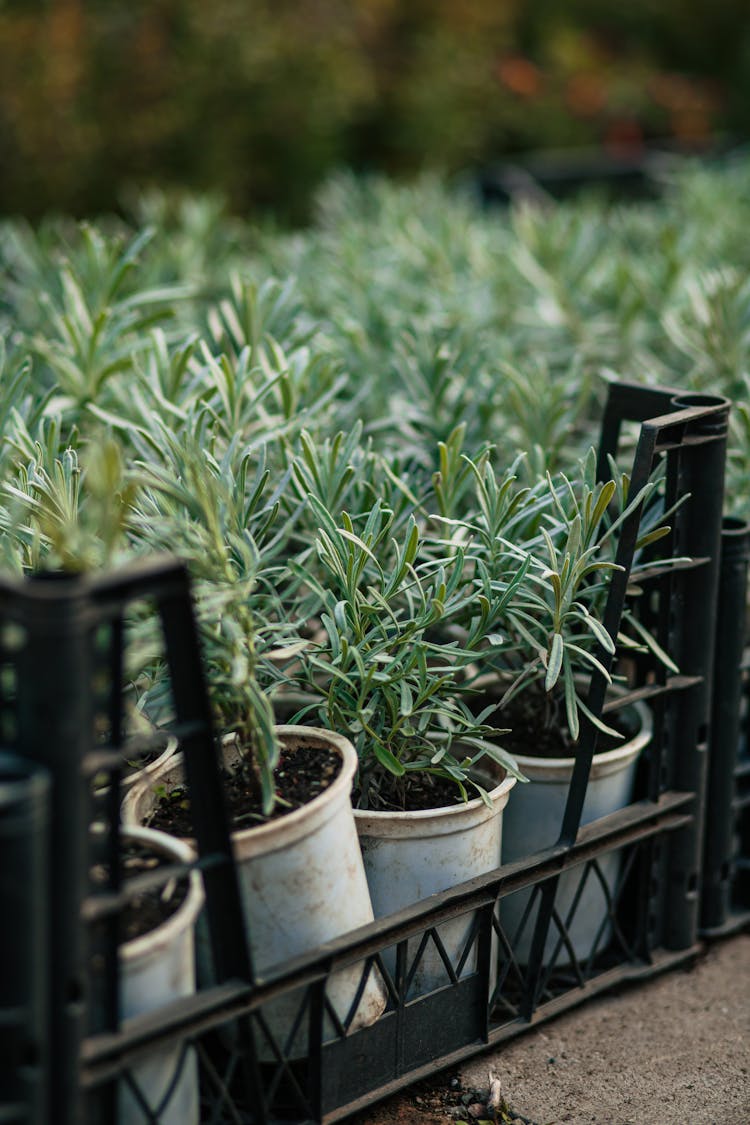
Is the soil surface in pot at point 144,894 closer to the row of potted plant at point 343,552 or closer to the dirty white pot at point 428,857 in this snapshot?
the row of potted plant at point 343,552

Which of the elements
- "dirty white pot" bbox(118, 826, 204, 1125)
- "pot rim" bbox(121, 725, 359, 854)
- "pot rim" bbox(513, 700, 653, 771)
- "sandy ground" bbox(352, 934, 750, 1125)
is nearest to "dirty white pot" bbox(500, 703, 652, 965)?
"pot rim" bbox(513, 700, 653, 771)

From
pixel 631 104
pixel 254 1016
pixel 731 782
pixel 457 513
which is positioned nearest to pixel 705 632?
pixel 731 782

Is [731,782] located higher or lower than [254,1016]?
higher

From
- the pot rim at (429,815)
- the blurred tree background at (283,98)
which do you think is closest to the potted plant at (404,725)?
the pot rim at (429,815)

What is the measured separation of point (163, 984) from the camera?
1633 millimetres

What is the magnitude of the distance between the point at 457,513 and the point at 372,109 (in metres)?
6.76

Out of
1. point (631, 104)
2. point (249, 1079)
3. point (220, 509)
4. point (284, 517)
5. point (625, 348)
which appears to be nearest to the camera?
point (249, 1079)

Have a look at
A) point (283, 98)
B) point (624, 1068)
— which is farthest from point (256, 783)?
point (283, 98)

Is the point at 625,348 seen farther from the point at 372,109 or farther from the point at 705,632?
Answer: the point at 372,109

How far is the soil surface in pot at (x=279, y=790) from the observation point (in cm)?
183

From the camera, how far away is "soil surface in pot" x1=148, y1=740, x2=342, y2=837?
1.83 metres

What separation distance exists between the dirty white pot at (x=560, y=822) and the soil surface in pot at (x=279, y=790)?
1.29 ft

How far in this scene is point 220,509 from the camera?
1875 mm

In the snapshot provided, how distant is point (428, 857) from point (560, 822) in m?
0.33
